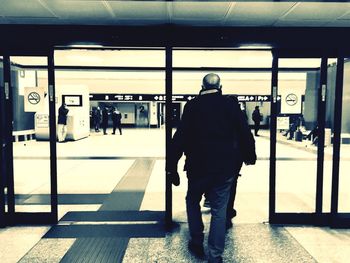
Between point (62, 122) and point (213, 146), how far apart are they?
10715 millimetres

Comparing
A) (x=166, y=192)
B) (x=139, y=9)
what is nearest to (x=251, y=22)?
(x=139, y=9)

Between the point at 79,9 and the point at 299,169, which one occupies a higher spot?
the point at 79,9

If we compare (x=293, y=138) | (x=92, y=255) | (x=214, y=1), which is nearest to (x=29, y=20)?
(x=214, y=1)

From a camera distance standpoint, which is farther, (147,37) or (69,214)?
(69,214)

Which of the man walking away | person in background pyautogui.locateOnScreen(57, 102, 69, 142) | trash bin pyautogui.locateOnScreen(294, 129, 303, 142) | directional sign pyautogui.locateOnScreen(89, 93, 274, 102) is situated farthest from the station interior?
directional sign pyautogui.locateOnScreen(89, 93, 274, 102)

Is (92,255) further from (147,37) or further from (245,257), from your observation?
(147,37)

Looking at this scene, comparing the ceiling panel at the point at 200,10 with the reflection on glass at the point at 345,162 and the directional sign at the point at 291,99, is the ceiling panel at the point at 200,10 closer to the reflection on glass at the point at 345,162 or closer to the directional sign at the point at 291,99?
the directional sign at the point at 291,99

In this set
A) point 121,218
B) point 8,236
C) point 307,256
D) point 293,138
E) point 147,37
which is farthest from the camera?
point 293,138

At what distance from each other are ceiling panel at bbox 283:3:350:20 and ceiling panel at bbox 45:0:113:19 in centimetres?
190

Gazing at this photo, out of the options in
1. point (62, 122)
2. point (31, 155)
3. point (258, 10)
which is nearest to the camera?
point (258, 10)

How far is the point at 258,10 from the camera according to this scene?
321 centimetres

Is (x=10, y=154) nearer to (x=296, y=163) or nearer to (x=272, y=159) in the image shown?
(x=272, y=159)

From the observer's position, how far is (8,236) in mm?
3439

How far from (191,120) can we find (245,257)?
4.45 feet
